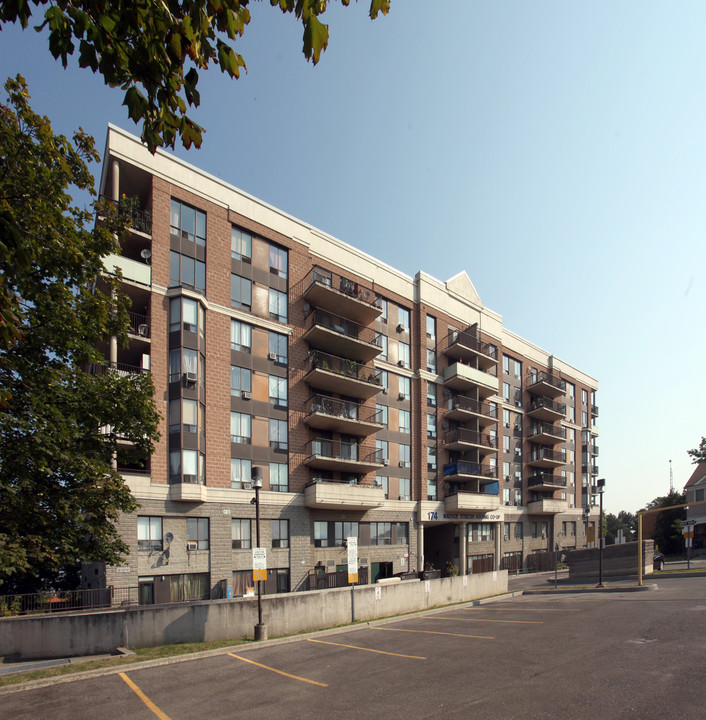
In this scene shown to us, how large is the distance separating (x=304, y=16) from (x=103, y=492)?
40.7 feet

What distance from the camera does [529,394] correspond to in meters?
60.1

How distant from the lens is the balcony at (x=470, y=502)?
4391 cm

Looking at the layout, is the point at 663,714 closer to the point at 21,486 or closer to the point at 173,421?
the point at 21,486

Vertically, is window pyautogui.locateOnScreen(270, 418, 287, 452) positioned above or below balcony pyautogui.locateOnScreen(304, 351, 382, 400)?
below

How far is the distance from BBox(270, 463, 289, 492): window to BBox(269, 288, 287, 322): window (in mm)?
8954

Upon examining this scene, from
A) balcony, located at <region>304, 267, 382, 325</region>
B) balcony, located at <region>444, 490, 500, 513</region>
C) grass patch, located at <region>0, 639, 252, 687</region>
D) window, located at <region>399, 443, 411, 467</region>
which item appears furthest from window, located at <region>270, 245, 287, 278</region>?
grass patch, located at <region>0, 639, 252, 687</region>

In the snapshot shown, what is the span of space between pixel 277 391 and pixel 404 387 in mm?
12867

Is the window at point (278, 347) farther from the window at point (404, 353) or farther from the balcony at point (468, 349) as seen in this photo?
the balcony at point (468, 349)

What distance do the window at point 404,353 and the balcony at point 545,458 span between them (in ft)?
73.3

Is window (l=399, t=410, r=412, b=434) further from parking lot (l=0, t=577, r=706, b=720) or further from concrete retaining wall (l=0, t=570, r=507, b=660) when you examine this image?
parking lot (l=0, t=577, r=706, b=720)

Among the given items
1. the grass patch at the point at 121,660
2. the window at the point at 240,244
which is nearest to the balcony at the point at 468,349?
the window at the point at 240,244

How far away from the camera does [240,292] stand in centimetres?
3319

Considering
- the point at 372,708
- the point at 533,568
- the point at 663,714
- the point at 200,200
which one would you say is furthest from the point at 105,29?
the point at 533,568

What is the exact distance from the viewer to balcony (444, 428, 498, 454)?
4653cm
